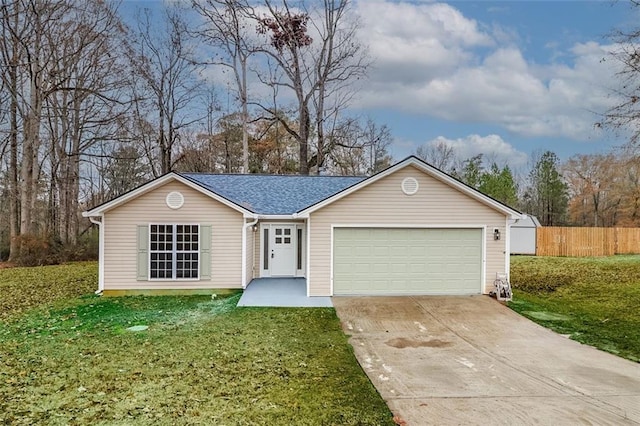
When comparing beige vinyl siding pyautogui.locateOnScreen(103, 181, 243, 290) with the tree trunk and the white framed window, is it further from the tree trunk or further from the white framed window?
the tree trunk

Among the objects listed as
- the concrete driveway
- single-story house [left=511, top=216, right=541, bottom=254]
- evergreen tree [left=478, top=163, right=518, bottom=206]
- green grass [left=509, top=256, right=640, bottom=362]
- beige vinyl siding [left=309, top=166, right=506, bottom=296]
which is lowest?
green grass [left=509, top=256, right=640, bottom=362]

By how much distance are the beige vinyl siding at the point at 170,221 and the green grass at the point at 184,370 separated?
2.08 meters

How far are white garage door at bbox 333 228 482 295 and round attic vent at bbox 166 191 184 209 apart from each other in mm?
4494

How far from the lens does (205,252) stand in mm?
12000

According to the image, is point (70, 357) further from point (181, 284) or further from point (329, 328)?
point (181, 284)

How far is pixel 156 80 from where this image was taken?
1020 inches

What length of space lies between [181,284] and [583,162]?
39.4 m

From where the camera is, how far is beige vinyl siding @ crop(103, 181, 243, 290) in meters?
11.8

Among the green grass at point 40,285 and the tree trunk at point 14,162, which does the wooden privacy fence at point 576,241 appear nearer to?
the green grass at point 40,285

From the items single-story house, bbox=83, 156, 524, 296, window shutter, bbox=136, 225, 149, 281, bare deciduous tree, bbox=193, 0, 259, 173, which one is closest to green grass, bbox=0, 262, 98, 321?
single-story house, bbox=83, 156, 524, 296

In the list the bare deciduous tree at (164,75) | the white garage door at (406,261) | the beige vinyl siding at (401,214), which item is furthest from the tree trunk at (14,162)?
the white garage door at (406,261)

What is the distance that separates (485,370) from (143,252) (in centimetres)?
939

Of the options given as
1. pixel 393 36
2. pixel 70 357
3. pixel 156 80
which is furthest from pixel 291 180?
pixel 156 80

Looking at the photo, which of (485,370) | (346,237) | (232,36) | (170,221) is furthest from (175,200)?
(232,36)
